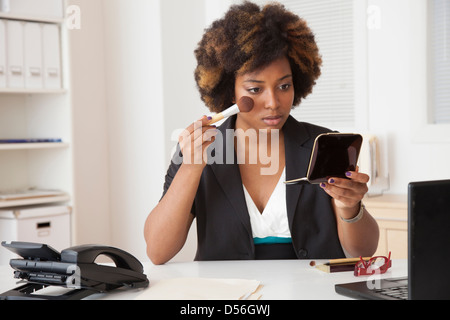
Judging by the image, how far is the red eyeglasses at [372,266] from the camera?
4.41 feet

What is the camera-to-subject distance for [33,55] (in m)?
Result: 2.89

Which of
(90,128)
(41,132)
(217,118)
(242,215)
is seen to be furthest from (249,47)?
(90,128)

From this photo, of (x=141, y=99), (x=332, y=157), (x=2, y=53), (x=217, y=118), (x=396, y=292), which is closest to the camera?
(x=396, y=292)

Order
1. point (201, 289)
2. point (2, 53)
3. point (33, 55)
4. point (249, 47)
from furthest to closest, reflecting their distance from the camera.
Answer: point (33, 55)
point (2, 53)
point (249, 47)
point (201, 289)

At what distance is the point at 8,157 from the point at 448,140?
94.7 inches

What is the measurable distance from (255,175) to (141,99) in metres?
1.99

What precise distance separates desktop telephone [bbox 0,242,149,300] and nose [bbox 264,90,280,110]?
26.9 inches

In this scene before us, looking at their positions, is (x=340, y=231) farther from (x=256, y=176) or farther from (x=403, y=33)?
(x=403, y=33)

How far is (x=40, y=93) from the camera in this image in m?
3.12

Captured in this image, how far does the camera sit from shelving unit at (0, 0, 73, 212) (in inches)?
118

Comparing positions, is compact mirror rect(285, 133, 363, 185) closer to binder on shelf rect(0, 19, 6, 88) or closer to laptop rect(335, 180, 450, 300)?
laptop rect(335, 180, 450, 300)

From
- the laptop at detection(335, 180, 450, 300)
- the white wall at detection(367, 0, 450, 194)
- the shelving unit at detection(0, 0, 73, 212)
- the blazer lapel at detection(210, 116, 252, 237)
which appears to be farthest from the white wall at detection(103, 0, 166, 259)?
the laptop at detection(335, 180, 450, 300)

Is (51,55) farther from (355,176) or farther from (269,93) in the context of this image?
(355,176)
